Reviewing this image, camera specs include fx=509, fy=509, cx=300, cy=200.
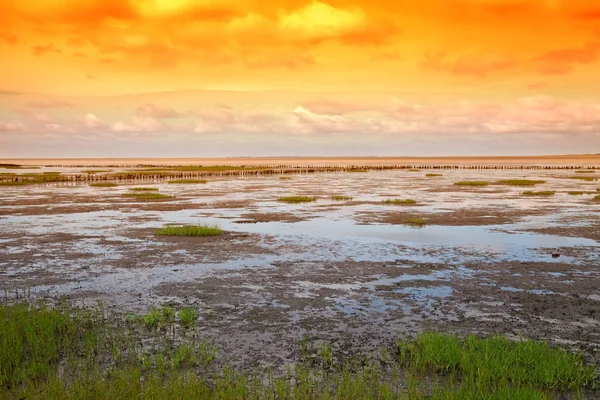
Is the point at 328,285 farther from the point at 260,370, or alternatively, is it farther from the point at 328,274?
the point at 260,370

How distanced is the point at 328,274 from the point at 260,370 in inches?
297

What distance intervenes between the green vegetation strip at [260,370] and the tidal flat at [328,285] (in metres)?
0.08

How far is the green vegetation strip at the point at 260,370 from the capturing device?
27.0 feet

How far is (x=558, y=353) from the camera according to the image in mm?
9344

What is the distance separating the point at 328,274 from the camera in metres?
16.7

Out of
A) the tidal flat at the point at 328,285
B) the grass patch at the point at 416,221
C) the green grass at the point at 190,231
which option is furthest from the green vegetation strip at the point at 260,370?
the grass patch at the point at 416,221

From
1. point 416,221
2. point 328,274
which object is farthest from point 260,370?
point 416,221

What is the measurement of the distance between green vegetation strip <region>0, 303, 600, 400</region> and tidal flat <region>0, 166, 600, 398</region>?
8 centimetres

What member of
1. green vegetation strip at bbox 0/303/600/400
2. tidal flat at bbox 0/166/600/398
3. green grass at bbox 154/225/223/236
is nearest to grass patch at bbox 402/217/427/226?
tidal flat at bbox 0/166/600/398

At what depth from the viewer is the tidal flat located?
399 inches

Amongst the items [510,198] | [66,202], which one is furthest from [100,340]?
[510,198]

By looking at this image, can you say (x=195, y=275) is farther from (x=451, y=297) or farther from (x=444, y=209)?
(x=444, y=209)

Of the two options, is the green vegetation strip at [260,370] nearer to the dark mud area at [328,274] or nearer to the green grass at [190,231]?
the dark mud area at [328,274]

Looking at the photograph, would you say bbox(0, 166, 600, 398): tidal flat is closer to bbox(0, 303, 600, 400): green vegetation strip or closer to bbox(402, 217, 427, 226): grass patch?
bbox(0, 303, 600, 400): green vegetation strip
